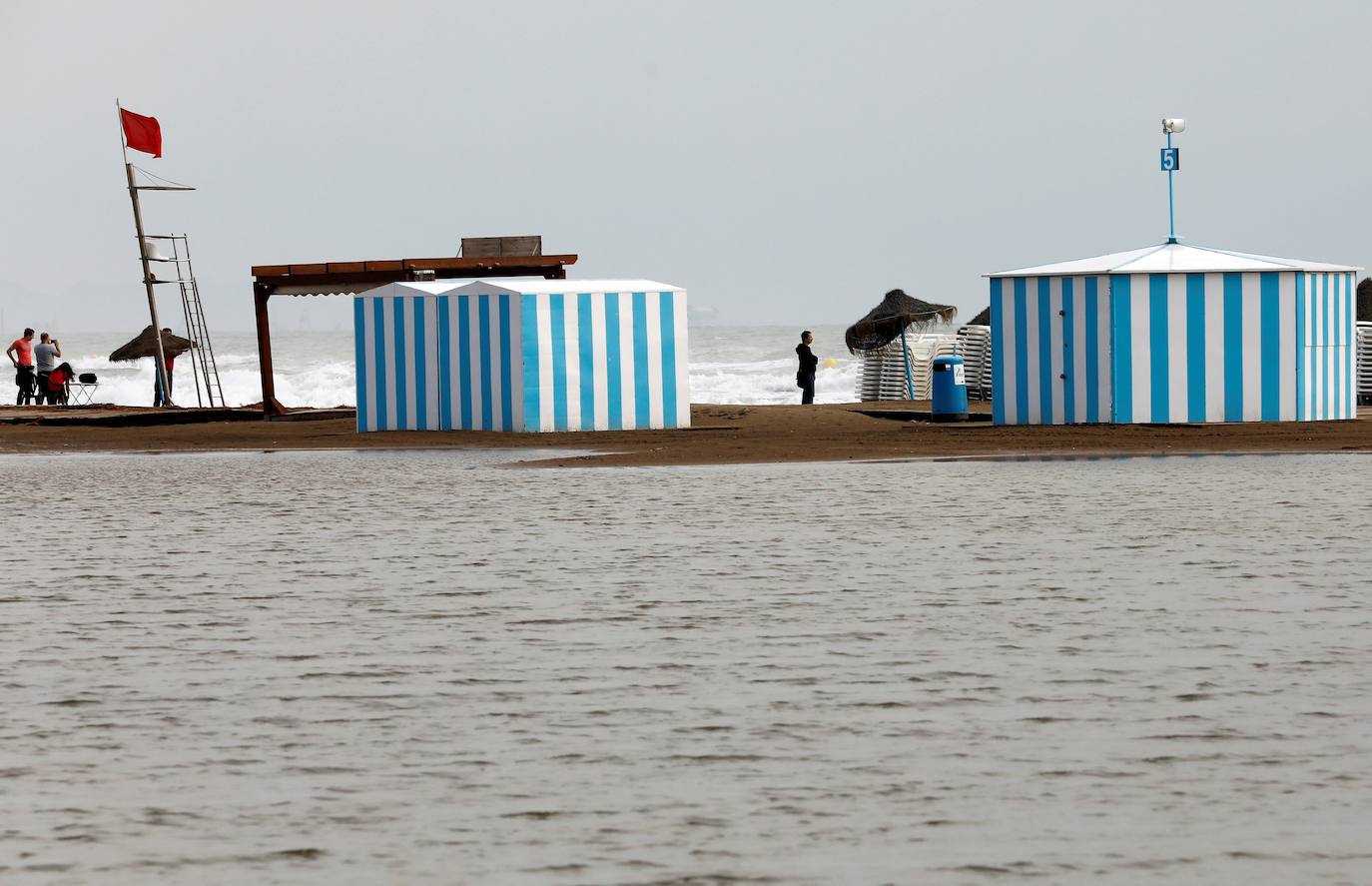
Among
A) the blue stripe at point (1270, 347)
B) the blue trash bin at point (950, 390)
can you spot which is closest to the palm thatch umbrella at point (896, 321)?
the blue trash bin at point (950, 390)

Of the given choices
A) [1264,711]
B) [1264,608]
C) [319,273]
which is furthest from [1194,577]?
[319,273]

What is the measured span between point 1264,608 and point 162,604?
4.71 m

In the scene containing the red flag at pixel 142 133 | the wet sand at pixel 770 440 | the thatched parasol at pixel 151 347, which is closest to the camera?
the wet sand at pixel 770 440

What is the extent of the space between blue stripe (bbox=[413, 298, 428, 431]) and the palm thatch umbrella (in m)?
13.0

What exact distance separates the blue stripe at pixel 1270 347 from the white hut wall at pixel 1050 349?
1.80 m

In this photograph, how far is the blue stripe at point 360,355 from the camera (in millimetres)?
27156

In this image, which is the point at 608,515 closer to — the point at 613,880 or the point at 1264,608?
the point at 1264,608

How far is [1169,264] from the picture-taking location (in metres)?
25.1

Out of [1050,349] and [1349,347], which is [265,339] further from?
[1349,347]

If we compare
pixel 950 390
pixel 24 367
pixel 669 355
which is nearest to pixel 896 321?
pixel 950 390

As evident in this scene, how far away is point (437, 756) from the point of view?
19.5ft

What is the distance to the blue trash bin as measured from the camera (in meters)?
27.7

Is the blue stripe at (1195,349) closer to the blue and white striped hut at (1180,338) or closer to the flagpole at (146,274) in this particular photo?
the blue and white striped hut at (1180,338)

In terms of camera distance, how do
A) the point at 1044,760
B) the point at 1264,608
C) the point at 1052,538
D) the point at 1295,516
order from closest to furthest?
the point at 1044,760
the point at 1264,608
the point at 1052,538
the point at 1295,516
